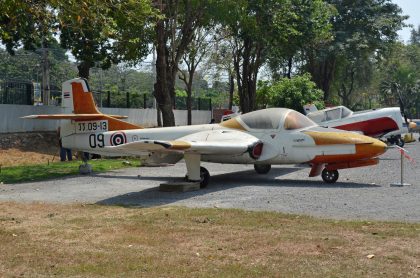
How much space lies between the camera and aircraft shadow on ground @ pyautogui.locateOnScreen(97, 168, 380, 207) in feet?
40.4

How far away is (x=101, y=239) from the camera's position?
8.27 metres

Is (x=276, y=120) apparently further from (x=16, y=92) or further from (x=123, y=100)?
(x=123, y=100)

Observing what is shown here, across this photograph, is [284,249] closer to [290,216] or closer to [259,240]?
[259,240]

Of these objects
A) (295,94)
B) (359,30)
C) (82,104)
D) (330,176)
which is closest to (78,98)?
(82,104)

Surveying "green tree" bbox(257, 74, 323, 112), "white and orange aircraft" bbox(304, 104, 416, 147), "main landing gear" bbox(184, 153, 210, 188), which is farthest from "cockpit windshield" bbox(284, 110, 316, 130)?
"green tree" bbox(257, 74, 323, 112)

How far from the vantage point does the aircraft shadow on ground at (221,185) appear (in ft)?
40.4

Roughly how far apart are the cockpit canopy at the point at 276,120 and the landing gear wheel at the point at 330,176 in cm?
144

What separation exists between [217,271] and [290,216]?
352cm

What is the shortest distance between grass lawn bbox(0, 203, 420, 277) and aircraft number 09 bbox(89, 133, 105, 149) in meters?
7.82

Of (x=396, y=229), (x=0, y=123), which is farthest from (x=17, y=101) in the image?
(x=396, y=229)

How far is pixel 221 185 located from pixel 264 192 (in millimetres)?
2016

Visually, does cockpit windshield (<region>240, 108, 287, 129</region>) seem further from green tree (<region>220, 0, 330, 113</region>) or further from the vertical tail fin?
green tree (<region>220, 0, 330, 113</region>)

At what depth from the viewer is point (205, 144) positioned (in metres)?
14.6

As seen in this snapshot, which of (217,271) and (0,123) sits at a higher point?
(0,123)
